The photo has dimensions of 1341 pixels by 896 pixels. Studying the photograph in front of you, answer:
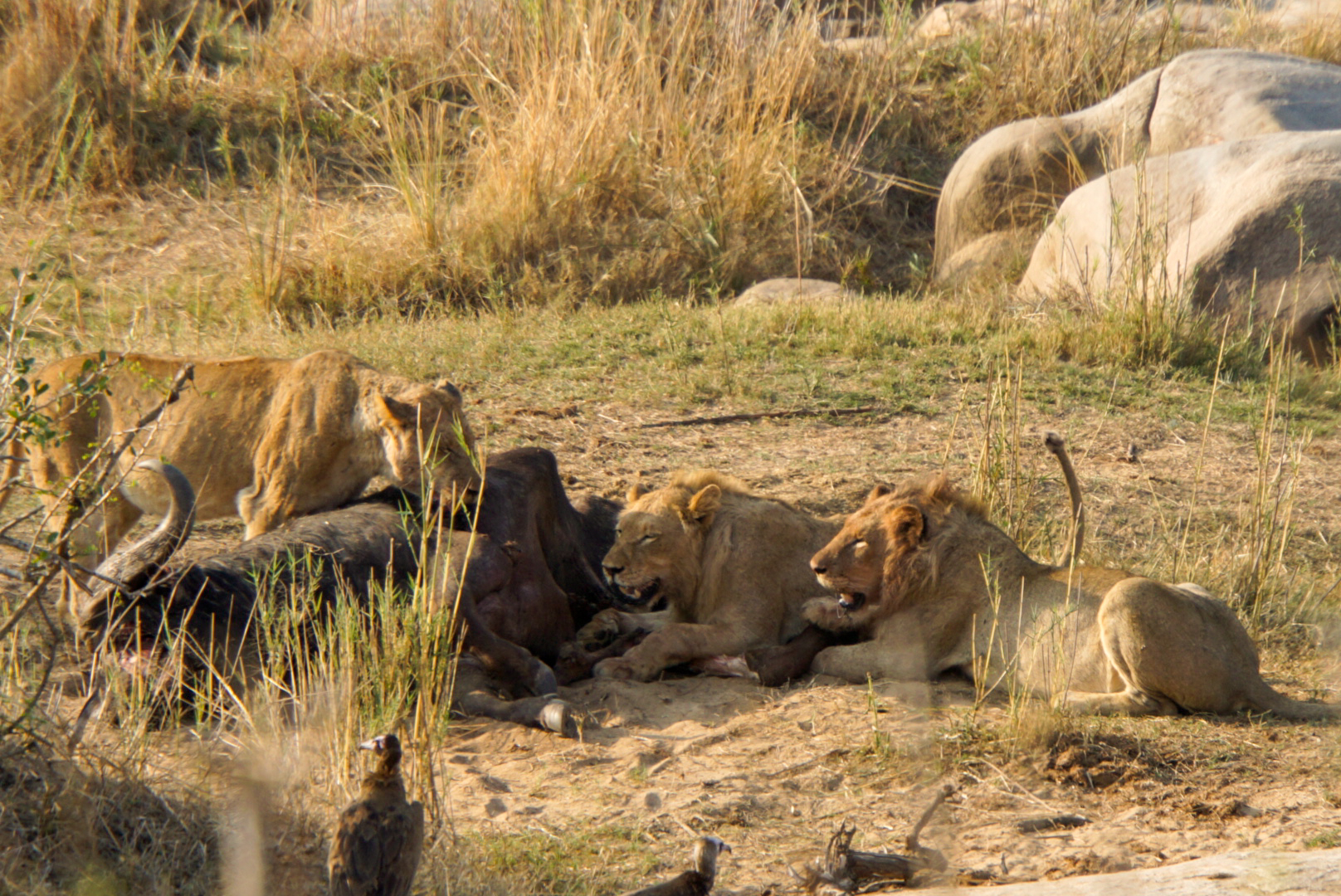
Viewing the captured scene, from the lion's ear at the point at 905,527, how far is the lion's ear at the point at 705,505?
732 millimetres

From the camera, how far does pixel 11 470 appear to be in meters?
4.84

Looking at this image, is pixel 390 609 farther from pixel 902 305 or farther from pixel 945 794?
pixel 902 305

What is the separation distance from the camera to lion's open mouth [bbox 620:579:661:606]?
5660 mm

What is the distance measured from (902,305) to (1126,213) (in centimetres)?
175

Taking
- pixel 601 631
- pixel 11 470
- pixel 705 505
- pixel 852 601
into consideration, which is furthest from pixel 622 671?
pixel 11 470

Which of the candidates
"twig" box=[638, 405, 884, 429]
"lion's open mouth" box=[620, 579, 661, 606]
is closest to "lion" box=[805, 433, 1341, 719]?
"lion's open mouth" box=[620, 579, 661, 606]

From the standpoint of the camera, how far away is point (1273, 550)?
605 cm

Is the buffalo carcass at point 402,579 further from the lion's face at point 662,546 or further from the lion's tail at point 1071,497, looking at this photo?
the lion's tail at point 1071,497

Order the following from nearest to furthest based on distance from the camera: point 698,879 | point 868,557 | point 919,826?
point 698,879, point 919,826, point 868,557

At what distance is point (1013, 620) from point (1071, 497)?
2.04 ft

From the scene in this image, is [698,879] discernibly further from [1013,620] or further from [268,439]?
[268,439]

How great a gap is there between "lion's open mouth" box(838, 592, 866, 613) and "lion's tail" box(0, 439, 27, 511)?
3025 mm

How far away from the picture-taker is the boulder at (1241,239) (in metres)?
9.30

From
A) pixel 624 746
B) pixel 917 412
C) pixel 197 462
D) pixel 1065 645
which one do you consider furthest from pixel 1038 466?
pixel 197 462
